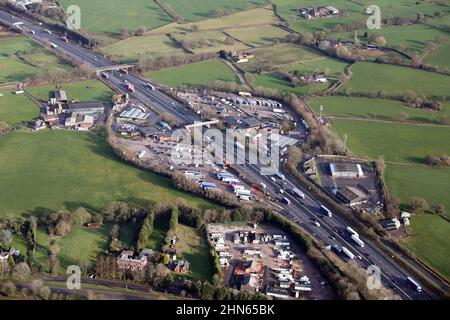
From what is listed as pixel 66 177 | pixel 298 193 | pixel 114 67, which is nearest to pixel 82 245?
pixel 66 177

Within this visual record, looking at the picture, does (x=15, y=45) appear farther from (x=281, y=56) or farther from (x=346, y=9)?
(x=346, y=9)

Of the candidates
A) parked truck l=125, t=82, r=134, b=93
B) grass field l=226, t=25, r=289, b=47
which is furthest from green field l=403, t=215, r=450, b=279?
grass field l=226, t=25, r=289, b=47

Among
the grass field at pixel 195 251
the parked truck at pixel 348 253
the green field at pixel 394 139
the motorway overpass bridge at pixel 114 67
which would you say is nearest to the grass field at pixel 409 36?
the green field at pixel 394 139

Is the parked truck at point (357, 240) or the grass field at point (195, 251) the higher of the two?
the parked truck at point (357, 240)

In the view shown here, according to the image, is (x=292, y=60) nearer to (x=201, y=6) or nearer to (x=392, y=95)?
(x=392, y=95)

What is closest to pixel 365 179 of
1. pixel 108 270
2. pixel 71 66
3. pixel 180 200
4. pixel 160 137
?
pixel 180 200

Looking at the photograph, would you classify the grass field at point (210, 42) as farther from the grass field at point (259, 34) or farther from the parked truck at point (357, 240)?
the parked truck at point (357, 240)

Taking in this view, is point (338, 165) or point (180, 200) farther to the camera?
point (338, 165)
